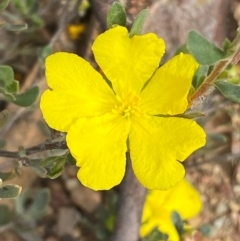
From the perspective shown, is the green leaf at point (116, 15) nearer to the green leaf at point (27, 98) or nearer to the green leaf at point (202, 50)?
the green leaf at point (202, 50)

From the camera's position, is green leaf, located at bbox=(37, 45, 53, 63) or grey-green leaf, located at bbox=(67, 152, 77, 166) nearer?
grey-green leaf, located at bbox=(67, 152, 77, 166)

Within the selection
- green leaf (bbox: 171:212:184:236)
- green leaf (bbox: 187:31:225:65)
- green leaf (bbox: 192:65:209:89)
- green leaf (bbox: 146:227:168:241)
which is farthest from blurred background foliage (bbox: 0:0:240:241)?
green leaf (bbox: 187:31:225:65)

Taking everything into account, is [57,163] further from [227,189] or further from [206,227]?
[227,189]

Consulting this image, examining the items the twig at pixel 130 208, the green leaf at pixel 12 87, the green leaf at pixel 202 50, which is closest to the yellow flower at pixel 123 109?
the green leaf at pixel 202 50

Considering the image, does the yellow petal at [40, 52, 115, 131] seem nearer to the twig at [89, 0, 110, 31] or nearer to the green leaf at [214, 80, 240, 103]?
the green leaf at [214, 80, 240, 103]

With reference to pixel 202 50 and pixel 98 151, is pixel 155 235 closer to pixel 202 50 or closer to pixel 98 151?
pixel 98 151
